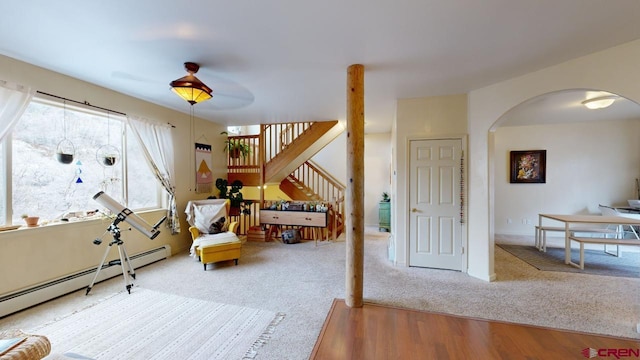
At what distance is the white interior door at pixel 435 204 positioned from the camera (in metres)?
3.57

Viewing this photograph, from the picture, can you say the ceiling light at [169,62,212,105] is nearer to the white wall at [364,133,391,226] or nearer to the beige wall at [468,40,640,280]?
the beige wall at [468,40,640,280]

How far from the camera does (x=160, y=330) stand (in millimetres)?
2213

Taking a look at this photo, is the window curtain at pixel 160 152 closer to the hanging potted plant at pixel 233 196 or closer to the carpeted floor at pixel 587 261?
the hanging potted plant at pixel 233 196

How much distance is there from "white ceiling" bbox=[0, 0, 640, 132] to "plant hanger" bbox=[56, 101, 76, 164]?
Result: 1.85ft

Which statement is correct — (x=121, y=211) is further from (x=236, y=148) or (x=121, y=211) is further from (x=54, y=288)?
(x=236, y=148)

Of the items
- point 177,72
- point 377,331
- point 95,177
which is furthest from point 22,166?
point 377,331

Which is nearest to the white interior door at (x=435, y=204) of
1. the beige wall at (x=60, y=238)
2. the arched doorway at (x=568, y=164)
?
the arched doorway at (x=568, y=164)

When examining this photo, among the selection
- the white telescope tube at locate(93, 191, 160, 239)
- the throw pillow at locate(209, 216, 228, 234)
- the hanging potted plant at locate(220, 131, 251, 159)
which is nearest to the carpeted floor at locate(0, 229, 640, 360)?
the throw pillow at locate(209, 216, 228, 234)

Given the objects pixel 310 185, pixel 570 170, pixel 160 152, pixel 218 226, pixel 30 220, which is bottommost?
pixel 218 226

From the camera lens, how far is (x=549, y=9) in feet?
5.75

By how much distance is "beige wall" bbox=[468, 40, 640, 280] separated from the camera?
86.5 inches

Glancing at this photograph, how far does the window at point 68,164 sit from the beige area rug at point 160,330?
139cm

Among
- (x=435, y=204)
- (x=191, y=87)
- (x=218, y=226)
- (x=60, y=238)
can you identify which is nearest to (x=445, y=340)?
(x=435, y=204)

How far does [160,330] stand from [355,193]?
228 centimetres
